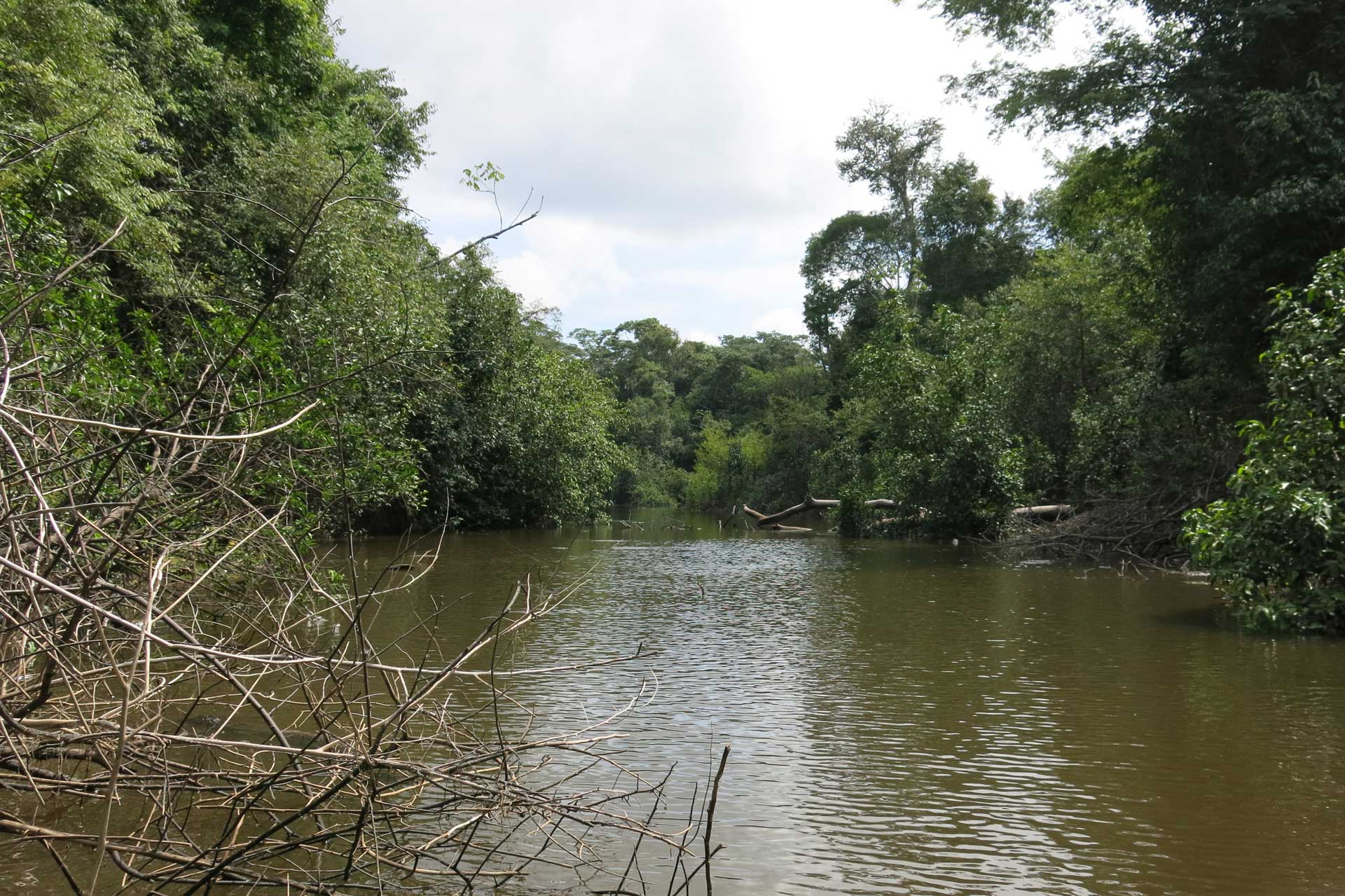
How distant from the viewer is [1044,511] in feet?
67.3

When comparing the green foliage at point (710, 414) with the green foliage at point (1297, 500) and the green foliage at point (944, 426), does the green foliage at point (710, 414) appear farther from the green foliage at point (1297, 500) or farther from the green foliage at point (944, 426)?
the green foliage at point (1297, 500)

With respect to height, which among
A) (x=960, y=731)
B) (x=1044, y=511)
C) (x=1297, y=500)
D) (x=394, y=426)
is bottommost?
(x=960, y=731)

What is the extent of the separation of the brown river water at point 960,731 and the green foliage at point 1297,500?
1.42ft

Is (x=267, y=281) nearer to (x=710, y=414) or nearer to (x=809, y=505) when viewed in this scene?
(x=809, y=505)

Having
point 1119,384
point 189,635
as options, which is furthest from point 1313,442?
point 1119,384

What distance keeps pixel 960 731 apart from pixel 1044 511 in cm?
1593

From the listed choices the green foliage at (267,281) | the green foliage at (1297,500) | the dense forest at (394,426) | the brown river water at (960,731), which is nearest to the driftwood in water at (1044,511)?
the dense forest at (394,426)

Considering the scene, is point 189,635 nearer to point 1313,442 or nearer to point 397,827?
point 397,827

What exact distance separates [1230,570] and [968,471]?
1102 centimetres

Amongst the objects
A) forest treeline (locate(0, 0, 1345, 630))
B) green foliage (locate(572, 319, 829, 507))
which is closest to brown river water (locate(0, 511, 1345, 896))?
forest treeline (locate(0, 0, 1345, 630))

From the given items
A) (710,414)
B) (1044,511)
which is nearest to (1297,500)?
(1044,511)

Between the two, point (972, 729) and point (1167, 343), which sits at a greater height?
point (1167, 343)

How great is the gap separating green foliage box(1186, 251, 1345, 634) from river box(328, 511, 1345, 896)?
0.47 m

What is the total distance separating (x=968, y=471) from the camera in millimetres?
20062
